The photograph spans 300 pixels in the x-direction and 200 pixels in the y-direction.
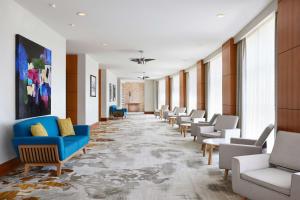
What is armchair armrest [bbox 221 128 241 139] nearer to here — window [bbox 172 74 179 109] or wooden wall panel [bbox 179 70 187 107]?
wooden wall panel [bbox 179 70 187 107]

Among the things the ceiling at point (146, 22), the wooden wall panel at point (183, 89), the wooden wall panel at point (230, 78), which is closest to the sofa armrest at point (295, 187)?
the ceiling at point (146, 22)

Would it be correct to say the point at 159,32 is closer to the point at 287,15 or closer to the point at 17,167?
the point at 287,15

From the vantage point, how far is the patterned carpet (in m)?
3.73

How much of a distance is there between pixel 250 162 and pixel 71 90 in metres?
8.36

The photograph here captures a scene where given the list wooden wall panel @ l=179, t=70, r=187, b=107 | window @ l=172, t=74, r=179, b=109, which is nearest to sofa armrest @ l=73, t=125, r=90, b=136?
wooden wall panel @ l=179, t=70, r=187, b=107

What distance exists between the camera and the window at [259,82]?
18.1 ft

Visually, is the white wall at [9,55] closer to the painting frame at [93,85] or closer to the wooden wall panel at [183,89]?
the painting frame at [93,85]

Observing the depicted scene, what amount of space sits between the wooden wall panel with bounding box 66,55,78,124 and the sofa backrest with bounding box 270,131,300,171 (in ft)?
26.9

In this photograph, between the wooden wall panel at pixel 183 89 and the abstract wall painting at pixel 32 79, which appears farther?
the wooden wall panel at pixel 183 89

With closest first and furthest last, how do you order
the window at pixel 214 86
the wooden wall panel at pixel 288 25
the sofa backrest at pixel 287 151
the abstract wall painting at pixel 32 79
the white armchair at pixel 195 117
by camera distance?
the sofa backrest at pixel 287 151, the wooden wall panel at pixel 288 25, the abstract wall painting at pixel 32 79, the window at pixel 214 86, the white armchair at pixel 195 117

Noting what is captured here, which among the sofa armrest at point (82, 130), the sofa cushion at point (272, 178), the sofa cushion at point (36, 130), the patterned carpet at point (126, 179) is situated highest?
the sofa cushion at point (36, 130)

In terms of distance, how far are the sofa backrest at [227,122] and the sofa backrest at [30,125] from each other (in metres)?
4.34

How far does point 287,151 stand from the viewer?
3525mm

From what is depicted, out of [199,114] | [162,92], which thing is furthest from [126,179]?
[162,92]
